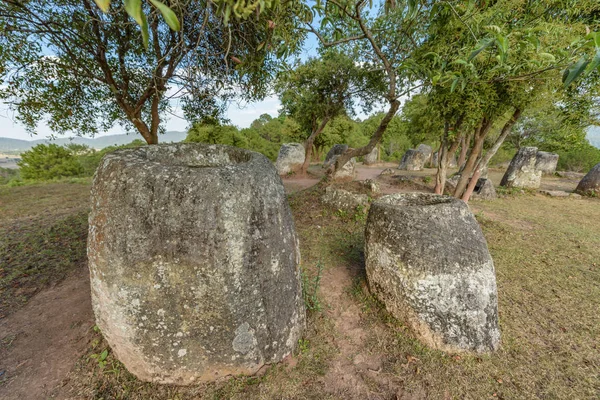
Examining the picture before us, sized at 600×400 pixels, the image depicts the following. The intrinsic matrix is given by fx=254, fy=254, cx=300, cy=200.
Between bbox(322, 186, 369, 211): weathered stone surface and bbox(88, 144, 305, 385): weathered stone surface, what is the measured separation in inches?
175

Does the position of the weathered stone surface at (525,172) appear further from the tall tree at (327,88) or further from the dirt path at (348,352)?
the dirt path at (348,352)

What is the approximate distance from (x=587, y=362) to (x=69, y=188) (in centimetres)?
1505

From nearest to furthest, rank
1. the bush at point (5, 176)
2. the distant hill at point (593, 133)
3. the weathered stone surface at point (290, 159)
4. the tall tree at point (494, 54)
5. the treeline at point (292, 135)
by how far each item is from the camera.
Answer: the tall tree at point (494, 54) < the distant hill at point (593, 133) < the weathered stone surface at point (290, 159) < the treeline at point (292, 135) < the bush at point (5, 176)

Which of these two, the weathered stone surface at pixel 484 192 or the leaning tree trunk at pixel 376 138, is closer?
the leaning tree trunk at pixel 376 138

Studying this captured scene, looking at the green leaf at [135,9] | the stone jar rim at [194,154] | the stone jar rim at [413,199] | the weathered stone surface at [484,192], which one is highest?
the green leaf at [135,9]

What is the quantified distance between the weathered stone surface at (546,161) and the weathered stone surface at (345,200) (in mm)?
12844

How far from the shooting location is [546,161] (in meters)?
14.7

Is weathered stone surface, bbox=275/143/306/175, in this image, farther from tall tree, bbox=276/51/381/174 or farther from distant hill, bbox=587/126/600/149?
distant hill, bbox=587/126/600/149

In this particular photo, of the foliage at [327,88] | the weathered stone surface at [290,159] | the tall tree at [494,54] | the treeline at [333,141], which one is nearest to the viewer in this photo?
the tall tree at [494,54]

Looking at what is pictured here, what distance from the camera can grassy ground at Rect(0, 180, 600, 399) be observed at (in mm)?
2445

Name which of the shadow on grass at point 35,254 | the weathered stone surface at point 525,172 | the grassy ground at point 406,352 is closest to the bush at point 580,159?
the weathered stone surface at point 525,172

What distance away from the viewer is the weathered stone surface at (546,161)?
537 inches

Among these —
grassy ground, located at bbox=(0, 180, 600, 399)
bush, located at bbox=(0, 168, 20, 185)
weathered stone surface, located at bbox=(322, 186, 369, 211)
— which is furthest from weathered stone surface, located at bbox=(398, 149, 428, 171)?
bush, located at bbox=(0, 168, 20, 185)

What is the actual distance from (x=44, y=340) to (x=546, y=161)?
69.7ft
